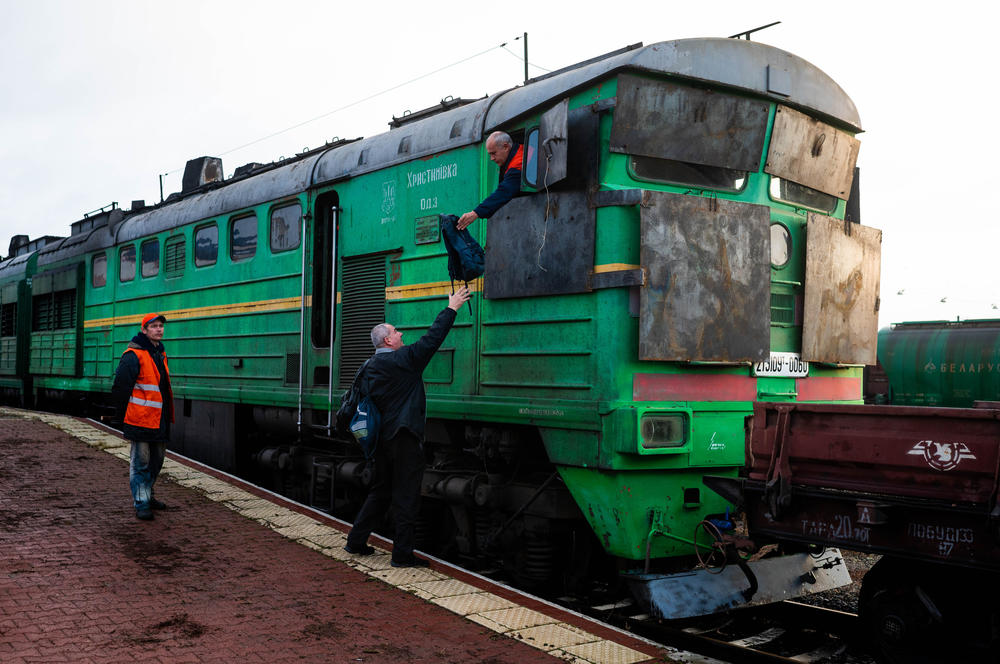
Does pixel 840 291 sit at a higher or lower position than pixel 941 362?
higher

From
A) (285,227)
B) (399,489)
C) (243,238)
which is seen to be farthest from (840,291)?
(243,238)

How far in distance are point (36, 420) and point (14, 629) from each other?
364 inches

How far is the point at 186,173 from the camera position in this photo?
50.7 feet

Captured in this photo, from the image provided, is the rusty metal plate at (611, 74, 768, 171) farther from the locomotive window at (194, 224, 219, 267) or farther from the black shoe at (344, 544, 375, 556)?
the locomotive window at (194, 224, 219, 267)

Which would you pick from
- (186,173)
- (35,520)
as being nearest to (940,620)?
(35,520)

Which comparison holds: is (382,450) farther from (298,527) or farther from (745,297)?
(745,297)

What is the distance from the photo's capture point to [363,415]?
6898 millimetres

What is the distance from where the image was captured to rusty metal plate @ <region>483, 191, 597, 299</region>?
629 centimetres

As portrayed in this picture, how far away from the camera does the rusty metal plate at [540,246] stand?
629 centimetres

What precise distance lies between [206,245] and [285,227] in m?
2.11

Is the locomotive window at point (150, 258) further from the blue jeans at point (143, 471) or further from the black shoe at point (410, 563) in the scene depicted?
the black shoe at point (410, 563)

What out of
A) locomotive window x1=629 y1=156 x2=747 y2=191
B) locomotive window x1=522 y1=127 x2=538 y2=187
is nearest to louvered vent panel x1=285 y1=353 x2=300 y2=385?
locomotive window x1=522 y1=127 x2=538 y2=187

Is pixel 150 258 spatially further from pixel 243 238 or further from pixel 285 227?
pixel 285 227

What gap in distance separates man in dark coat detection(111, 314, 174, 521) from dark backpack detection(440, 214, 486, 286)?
3.10m
